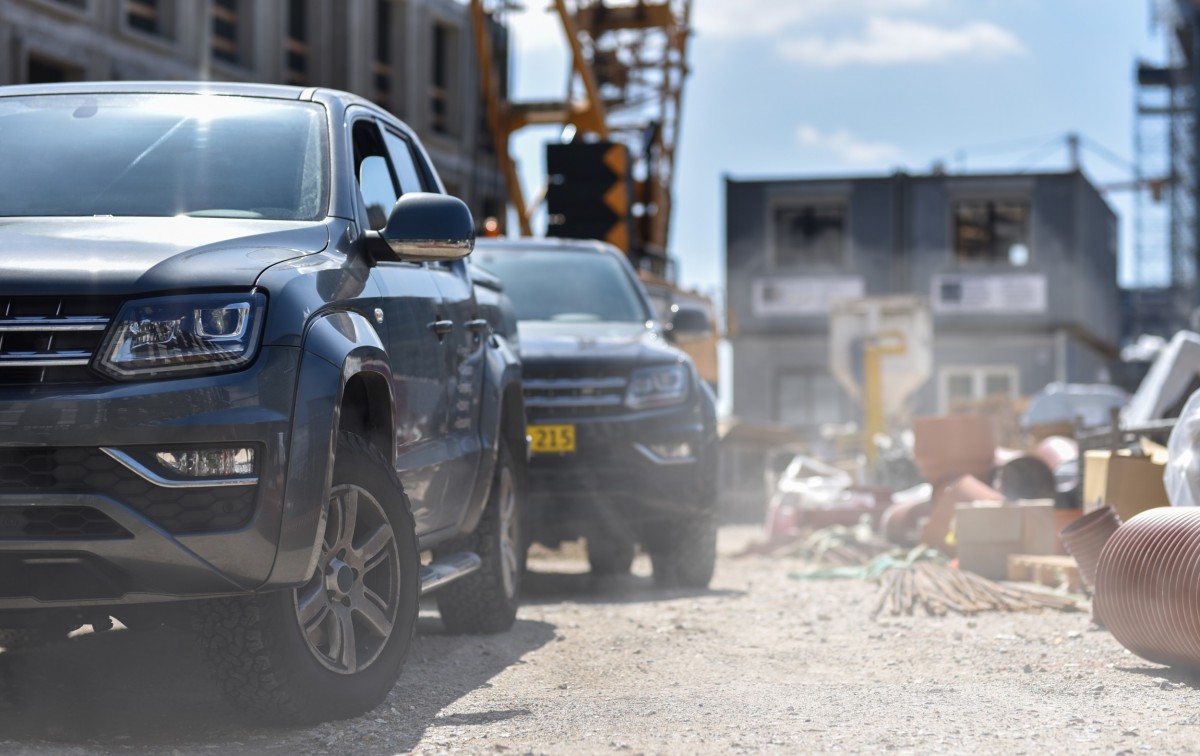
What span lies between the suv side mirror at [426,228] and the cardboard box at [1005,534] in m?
5.93

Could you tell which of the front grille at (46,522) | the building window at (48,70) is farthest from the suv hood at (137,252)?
the building window at (48,70)

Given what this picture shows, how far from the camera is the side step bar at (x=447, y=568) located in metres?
6.01

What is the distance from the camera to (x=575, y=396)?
964 cm

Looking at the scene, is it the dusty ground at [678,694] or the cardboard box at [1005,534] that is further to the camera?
the cardboard box at [1005,534]

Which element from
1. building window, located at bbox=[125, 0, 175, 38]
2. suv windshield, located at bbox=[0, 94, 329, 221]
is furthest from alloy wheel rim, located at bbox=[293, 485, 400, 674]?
→ building window, located at bbox=[125, 0, 175, 38]

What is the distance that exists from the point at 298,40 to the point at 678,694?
33.0 meters

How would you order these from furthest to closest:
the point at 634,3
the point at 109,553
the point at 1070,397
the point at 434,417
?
the point at 634,3 → the point at 1070,397 → the point at 434,417 → the point at 109,553

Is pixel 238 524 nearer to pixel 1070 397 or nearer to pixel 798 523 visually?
pixel 798 523

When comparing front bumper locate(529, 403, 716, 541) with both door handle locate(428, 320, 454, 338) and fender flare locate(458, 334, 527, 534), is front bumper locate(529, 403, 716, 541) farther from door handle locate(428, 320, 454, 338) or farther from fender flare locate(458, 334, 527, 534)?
door handle locate(428, 320, 454, 338)

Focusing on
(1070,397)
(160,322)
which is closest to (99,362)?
(160,322)

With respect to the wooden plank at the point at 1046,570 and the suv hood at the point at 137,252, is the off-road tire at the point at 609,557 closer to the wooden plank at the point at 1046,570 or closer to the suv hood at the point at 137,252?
the wooden plank at the point at 1046,570

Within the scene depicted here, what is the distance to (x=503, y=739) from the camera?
4945 millimetres

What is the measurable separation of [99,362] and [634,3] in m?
26.5

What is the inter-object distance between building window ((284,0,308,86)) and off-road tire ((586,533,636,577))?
1062 inches
